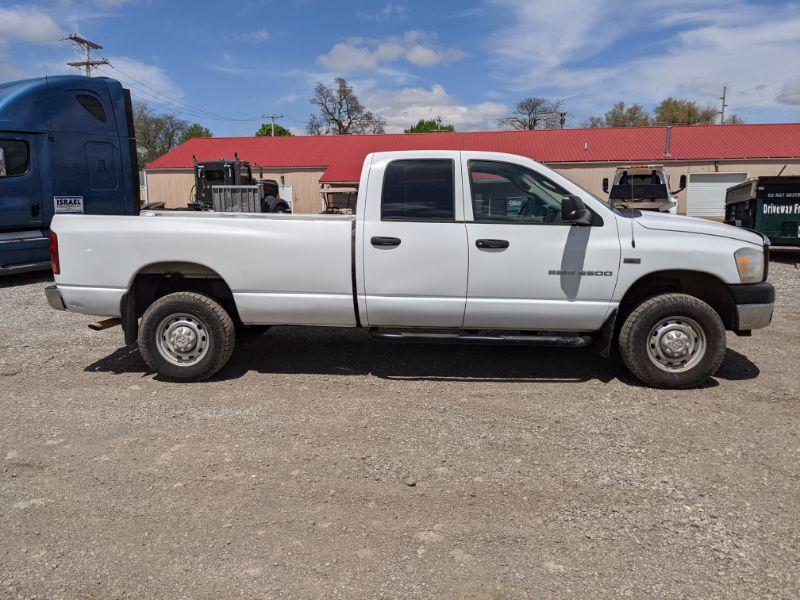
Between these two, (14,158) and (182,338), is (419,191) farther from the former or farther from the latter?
(14,158)

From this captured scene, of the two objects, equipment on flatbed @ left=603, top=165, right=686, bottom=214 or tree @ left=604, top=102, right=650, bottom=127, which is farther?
tree @ left=604, top=102, right=650, bottom=127

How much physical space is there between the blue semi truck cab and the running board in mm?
8841

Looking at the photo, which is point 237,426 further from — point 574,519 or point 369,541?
point 574,519

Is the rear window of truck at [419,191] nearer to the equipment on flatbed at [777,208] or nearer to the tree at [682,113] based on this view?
the equipment on flatbed at [777,208]

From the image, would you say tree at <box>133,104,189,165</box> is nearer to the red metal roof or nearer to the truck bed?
the red metal roof

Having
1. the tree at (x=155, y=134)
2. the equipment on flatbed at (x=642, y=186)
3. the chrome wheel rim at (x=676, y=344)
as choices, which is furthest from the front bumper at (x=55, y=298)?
the tree at (x=155, y=134)

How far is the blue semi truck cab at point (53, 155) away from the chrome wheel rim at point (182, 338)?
7.22m

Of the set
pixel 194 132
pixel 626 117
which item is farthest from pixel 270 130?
pixel 626 117

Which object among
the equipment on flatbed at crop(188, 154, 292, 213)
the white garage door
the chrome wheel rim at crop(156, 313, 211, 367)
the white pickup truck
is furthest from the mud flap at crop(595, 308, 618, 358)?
the white garage door

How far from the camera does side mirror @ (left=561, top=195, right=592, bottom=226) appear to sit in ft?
16.1

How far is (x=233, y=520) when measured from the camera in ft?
10.9

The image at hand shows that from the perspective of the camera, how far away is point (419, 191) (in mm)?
5238

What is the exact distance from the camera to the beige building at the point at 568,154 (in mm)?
34125

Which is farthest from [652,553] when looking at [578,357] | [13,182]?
[13,182]
